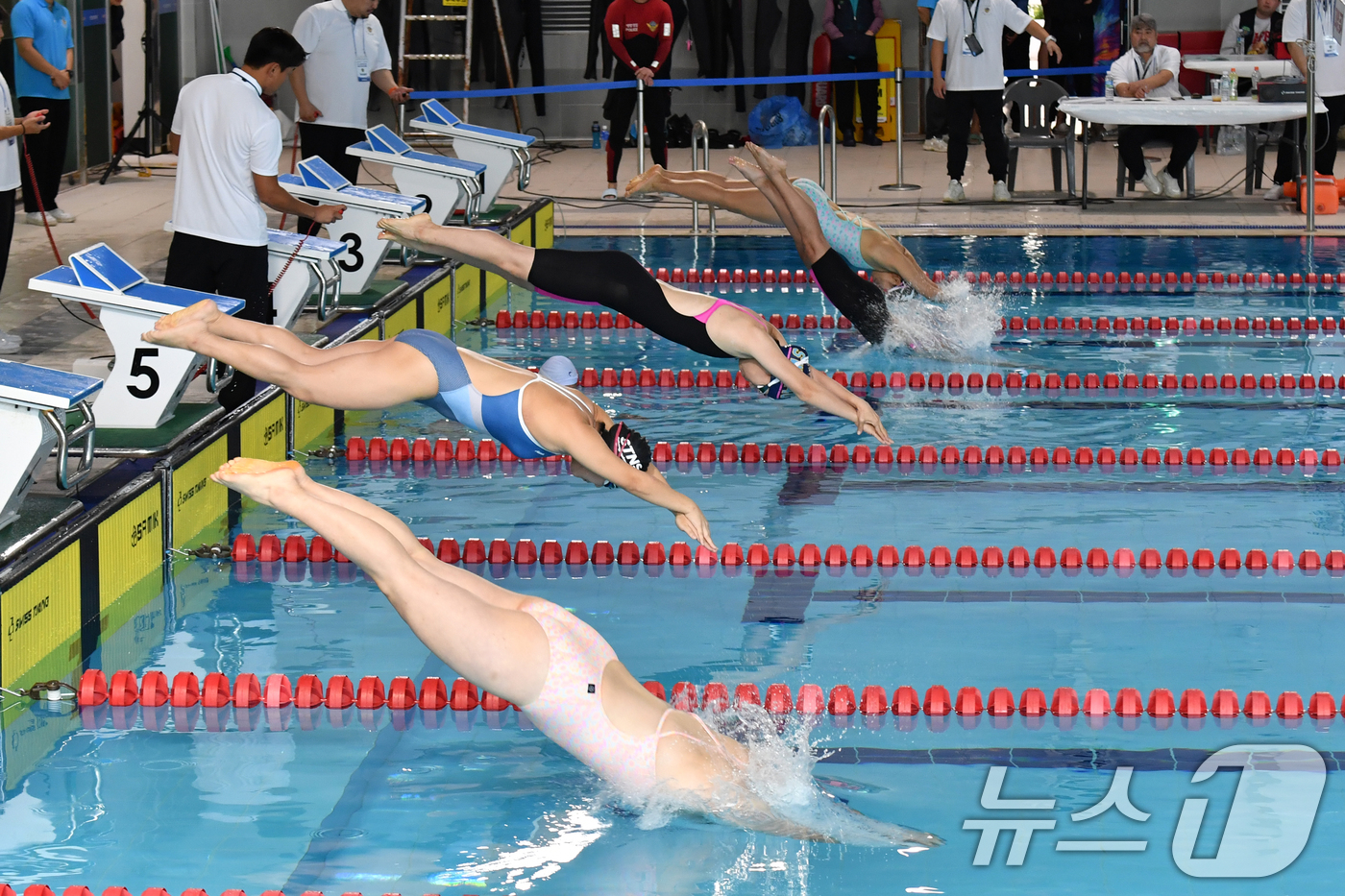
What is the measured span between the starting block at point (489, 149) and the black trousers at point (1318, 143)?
16.1 ft

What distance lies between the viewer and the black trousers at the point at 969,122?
36.0 ft

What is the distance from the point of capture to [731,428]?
646 centimetres

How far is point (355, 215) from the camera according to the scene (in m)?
7.27

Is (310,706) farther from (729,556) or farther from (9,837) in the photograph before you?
(729,556)

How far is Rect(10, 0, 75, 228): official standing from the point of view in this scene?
9422mm

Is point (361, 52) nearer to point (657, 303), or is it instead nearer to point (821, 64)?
point (657, 303)

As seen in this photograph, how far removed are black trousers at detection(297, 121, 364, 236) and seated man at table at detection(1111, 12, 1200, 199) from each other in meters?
5.30

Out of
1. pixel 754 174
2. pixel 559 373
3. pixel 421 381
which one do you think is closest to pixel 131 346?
pixel 421 381

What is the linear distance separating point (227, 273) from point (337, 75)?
Answer: 275 centimetres

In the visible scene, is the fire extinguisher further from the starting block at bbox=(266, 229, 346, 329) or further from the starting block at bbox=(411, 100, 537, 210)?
the starting block at bbox=(266, 229, 346, 329)

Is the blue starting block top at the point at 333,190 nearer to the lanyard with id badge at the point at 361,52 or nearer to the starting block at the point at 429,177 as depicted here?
the lanyard with id badge at the point at 361,52

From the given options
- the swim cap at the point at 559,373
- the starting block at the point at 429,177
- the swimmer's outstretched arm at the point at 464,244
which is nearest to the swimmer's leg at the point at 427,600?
the swim cap at the point at 559,373

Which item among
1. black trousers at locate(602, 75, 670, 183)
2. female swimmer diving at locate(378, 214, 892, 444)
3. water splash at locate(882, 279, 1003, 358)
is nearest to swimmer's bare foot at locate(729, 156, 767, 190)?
water splash at locate(882, 279, 1003, 358)

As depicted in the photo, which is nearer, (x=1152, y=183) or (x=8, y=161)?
(x=8, y=161)
